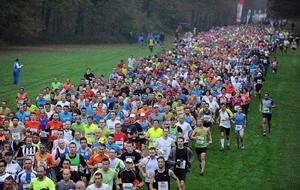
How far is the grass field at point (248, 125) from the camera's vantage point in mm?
17531

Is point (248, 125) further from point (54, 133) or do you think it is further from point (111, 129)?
point (54, 133)

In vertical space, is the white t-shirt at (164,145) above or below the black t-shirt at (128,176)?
above

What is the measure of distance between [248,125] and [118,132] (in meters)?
12.0

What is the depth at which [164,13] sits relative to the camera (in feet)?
313

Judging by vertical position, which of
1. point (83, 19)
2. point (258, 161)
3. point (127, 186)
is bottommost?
point (258, 161)

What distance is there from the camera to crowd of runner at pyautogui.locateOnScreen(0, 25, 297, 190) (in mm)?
12281

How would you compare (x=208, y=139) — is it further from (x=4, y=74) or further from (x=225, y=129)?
(x=4, y=74)

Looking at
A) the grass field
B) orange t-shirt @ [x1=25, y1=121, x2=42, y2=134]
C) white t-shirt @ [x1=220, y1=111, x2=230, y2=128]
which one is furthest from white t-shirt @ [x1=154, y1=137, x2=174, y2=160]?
white t-shirt @ [x1=220, y1=111, x2=230, y2=128]

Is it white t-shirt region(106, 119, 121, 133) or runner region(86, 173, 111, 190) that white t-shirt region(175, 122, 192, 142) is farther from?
runner region(86, 173, 111, 190)

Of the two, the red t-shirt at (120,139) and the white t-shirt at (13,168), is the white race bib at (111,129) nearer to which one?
the red t-shirt at (120,139)

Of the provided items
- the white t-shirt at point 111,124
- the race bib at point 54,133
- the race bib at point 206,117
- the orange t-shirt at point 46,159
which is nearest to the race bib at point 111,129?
the white t-shirt at point 111,124

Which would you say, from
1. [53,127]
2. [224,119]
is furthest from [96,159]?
[224,119]

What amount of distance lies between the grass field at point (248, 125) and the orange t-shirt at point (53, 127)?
4.20 meters

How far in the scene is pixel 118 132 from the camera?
1524 cm
